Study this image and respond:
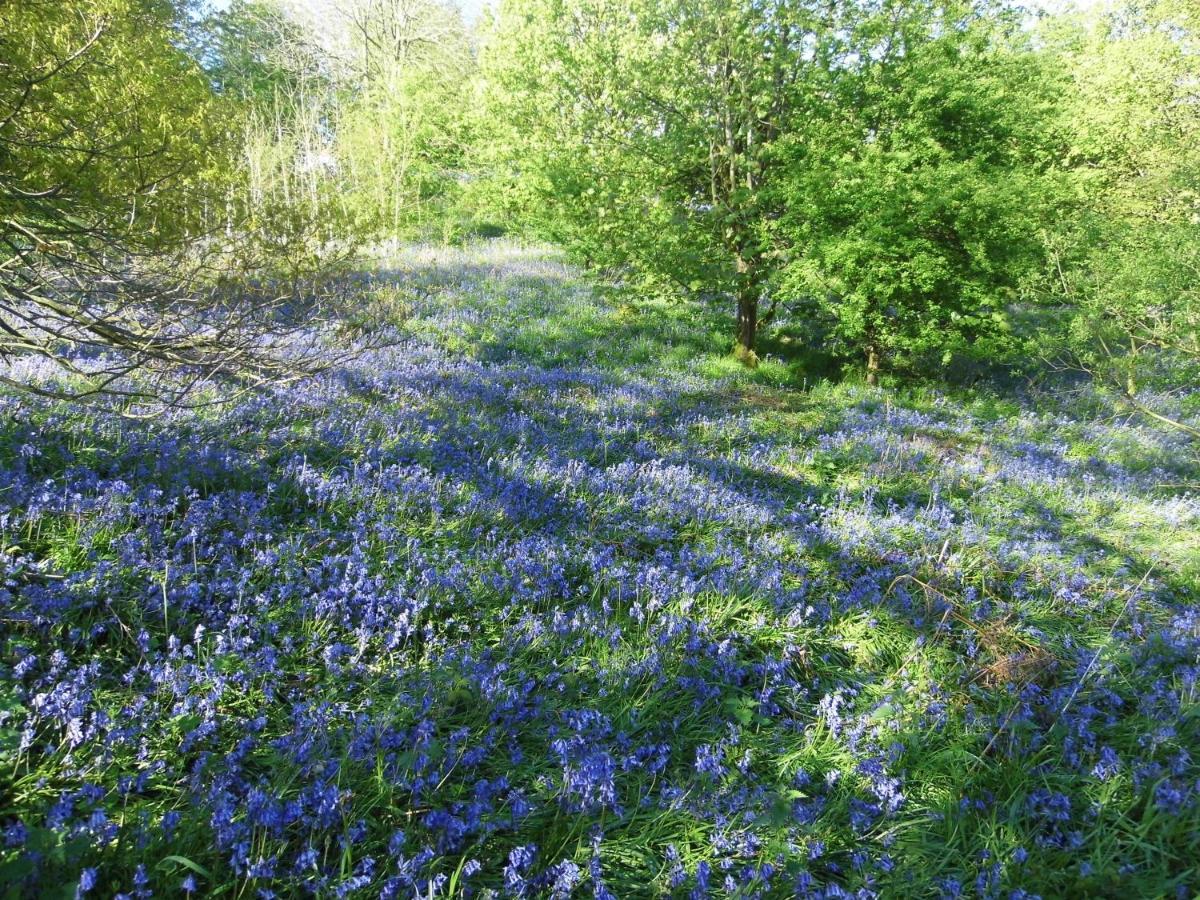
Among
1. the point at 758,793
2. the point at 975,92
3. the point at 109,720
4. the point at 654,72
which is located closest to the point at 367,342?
the point at 654,72

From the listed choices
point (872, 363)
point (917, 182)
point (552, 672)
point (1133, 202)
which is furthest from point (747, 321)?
point (552, 672)

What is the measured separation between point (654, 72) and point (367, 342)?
598 cm

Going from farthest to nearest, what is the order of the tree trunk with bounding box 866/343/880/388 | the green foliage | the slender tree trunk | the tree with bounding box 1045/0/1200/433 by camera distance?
the tree trunk with bounding box 866/343/880/388 < the slender tree trunk < the tree with bounding box 1045/0/1200/433 < the green foliage

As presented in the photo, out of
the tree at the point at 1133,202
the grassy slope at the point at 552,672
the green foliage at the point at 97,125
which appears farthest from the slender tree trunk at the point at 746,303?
the green foliage at the point at 97,125

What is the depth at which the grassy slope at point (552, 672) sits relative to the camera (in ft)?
7.14

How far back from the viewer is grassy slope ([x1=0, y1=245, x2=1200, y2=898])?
7.14 ft

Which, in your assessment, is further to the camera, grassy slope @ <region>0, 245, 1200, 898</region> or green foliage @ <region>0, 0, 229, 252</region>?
green foliage @ <region>0, 0, 229, 252</region>

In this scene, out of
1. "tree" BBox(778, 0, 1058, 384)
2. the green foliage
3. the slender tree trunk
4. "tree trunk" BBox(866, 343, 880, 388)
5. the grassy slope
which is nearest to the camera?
the grassy slope

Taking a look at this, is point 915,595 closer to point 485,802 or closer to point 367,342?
point 485,802

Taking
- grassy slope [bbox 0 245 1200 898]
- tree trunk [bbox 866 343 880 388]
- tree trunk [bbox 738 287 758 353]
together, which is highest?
tree trunk [bbox 738 287 758 353]

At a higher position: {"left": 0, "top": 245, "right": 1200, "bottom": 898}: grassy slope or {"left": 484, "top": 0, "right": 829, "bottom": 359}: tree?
{"left": 484, "top": 0, "right": 829, "bottom": 359}: tree

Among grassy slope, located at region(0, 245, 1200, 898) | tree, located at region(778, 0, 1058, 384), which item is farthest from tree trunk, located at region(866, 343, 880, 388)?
grassy slope, located at region(0, 245, 1200, 898)

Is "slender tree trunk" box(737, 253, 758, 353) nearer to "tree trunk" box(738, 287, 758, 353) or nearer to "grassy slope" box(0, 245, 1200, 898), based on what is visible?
"tree trunk" box(738, 287, 758, 353)

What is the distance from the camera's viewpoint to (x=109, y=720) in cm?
224
